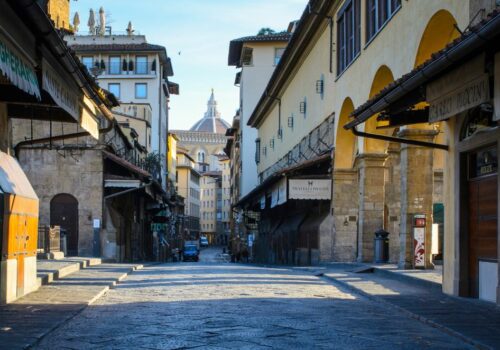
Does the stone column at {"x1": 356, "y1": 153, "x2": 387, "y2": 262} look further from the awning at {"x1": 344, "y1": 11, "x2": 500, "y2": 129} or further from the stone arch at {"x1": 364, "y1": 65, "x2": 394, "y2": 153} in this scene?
the awning at {"x1": 344, "y1": 11, "x2": 500, "y2": 129}

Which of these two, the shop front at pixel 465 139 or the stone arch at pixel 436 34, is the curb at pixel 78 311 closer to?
the shop front at pixel 465 139

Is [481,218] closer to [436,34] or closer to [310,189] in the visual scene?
[436,34]

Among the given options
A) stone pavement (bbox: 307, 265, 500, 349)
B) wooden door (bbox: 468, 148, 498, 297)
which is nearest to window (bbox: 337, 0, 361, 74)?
stone pavement (bbox: 307, 265, 500, 349)

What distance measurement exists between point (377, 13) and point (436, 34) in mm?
5941

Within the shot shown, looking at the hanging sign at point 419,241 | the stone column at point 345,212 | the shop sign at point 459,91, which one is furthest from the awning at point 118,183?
the shop sign at point 459,91

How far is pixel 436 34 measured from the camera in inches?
731

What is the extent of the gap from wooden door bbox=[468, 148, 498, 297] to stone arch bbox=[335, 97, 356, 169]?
15552 mm

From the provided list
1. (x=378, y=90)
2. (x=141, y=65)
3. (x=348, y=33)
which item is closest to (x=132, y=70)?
(x=141, y=65)

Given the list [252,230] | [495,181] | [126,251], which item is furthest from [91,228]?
[252,230]

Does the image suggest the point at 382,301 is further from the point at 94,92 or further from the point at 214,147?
the point at 214,147

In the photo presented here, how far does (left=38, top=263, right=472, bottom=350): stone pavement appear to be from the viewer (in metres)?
9.11

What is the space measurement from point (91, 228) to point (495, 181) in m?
24.7

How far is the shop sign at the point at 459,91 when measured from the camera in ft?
34.1

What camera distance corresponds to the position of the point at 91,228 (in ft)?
115
